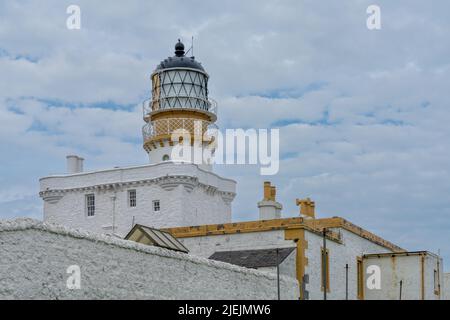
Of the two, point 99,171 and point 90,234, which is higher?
A: point 99,171

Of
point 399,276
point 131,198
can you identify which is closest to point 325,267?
point 399,276

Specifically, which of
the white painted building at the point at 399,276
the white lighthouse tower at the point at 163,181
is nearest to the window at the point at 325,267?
the white painted building at the point at 399,276

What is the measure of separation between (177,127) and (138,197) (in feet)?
19.2

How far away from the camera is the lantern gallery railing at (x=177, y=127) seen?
4834cm

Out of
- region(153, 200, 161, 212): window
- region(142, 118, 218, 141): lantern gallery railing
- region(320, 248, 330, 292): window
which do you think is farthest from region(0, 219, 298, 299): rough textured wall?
region(142, 118, 218, 141): lantern gallery railing

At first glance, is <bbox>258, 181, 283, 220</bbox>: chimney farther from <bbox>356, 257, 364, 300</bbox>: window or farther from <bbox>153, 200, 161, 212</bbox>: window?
<bbox>153, 200, 161, 212</bbox>: window

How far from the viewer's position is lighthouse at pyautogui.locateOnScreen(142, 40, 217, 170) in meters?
48.4

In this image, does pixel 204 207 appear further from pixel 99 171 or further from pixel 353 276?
pixel 353 276

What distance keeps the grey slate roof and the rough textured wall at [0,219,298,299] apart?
2.59 metres

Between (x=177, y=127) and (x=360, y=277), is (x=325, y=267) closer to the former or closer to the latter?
(x=360, y=277)
